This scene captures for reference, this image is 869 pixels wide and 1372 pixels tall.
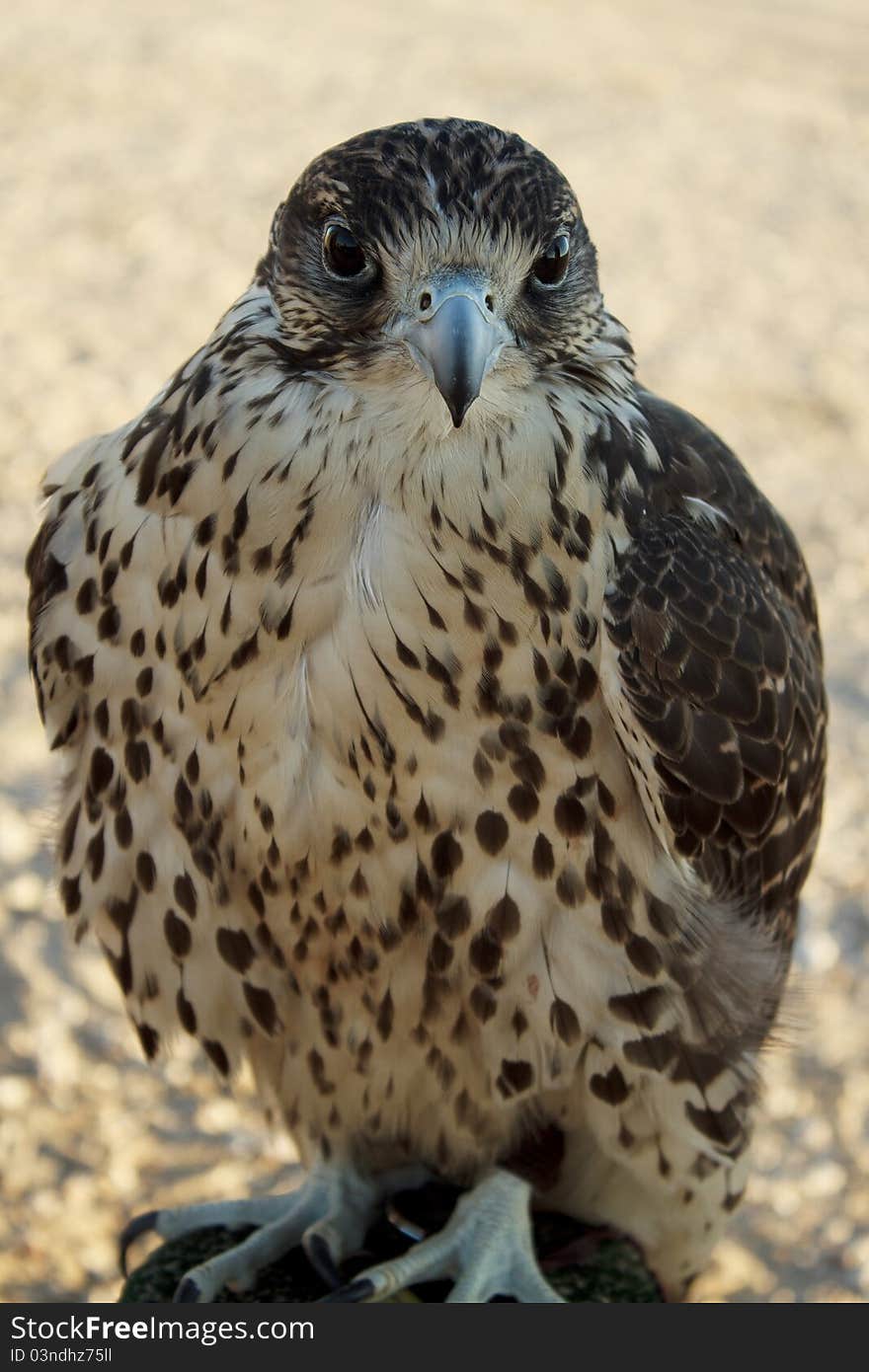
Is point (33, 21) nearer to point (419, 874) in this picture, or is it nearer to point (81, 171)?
point (81, 171)

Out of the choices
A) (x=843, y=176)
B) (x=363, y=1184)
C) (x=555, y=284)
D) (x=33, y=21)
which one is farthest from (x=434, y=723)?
(x=33, y=21)

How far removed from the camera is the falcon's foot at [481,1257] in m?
3.20

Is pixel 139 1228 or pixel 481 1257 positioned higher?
pixel 481 1257

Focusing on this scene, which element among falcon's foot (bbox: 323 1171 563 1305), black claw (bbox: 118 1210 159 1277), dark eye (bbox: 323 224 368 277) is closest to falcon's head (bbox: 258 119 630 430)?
dark eye (bbox: 323 224 368 277)

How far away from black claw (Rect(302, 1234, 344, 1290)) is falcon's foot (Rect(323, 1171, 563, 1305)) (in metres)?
0.08

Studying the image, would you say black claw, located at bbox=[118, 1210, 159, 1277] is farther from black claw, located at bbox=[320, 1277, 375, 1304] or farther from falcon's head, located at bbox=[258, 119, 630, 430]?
falcon's head, located at bbox=[258, 119, 630, 430]

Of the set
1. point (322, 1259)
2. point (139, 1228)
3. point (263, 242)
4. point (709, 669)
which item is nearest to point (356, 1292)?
point (322, 1259)

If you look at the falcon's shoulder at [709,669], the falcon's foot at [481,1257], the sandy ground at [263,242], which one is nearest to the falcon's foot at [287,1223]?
the falcon's foot at [481,1257]

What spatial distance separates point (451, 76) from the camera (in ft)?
42.6

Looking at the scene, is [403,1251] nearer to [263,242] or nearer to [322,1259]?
[322,1259]

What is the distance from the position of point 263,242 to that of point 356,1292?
8.15 m

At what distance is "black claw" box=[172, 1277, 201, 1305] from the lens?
10.5ft

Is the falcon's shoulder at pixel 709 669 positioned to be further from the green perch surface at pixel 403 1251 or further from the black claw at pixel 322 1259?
the black claw at pixel 322 1259

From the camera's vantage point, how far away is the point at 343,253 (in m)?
2.43
